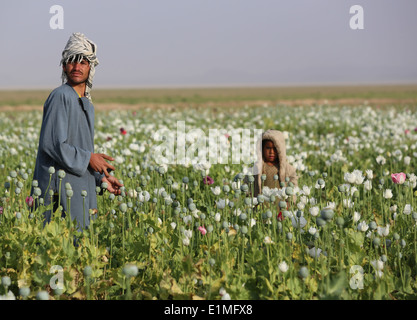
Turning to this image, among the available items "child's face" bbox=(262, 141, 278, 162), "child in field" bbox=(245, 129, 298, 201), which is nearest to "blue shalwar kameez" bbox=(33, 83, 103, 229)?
"child in field" bbox=(245, 129, 298, 201)

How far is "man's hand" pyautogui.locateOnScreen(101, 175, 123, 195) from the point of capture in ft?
13.7

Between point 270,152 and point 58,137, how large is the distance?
237cm

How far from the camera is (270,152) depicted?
5336 mm

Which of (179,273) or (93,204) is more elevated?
(93,204)

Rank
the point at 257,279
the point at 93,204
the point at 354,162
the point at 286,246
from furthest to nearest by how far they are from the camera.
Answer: the point at 354,162
the point at 93,204
the point at 286,246
the point at 257,279

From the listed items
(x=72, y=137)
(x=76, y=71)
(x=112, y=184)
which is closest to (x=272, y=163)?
(x=112, y=184)

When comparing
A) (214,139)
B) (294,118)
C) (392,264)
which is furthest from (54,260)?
(294,118)

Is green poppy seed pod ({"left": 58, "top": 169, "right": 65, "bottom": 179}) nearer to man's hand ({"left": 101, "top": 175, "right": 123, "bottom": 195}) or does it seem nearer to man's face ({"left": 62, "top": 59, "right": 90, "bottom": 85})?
man's hand ({"left": 101, "top": 175, "right": 123, "bottom": 195})

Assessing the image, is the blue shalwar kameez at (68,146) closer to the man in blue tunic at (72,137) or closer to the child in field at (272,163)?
the man in blue tunic at (72,137)
